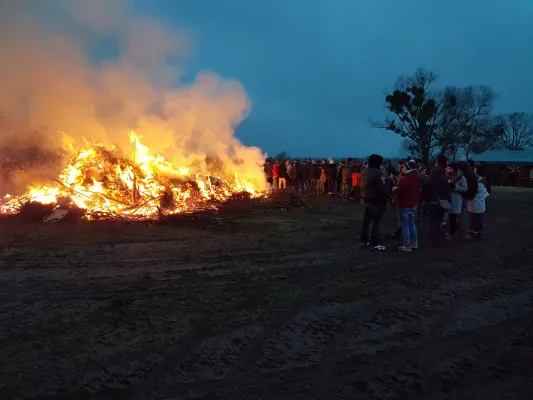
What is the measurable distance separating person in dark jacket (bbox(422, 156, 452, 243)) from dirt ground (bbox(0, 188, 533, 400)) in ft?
2.29

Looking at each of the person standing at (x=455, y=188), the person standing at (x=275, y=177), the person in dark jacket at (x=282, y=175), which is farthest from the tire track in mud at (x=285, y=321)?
the person standing at (x=275, y=177)

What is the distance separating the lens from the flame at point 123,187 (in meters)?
11.4

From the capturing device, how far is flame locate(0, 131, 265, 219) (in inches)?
448

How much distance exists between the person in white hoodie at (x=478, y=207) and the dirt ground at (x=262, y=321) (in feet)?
3.57

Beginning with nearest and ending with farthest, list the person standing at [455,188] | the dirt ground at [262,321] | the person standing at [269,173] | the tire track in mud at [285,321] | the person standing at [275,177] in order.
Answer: the dirt ground at [262,321]
the tire track in mud at [285,321]
the person standing at [455,188]
the person standing at [275,177]
the person standing at [269,173]

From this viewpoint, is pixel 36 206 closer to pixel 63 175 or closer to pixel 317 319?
pixel 63 175

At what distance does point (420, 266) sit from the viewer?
6.84 meters

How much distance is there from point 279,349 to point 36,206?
9.70 meters

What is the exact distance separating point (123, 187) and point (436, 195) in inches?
354

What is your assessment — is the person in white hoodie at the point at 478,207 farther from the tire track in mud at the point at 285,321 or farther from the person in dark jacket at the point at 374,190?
the tire track in mud at the point at 285,321

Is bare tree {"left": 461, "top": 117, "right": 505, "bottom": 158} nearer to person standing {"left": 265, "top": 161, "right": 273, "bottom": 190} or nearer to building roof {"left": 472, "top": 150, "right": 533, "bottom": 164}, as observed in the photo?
building roof {"left": 472, "top": 150, "right": 533, "bottom": 164}

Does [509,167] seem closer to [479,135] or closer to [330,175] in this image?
[479,135]

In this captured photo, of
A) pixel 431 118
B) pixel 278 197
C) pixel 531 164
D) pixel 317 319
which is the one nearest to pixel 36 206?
pixel 278 197

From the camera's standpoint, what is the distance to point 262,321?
4.50m
